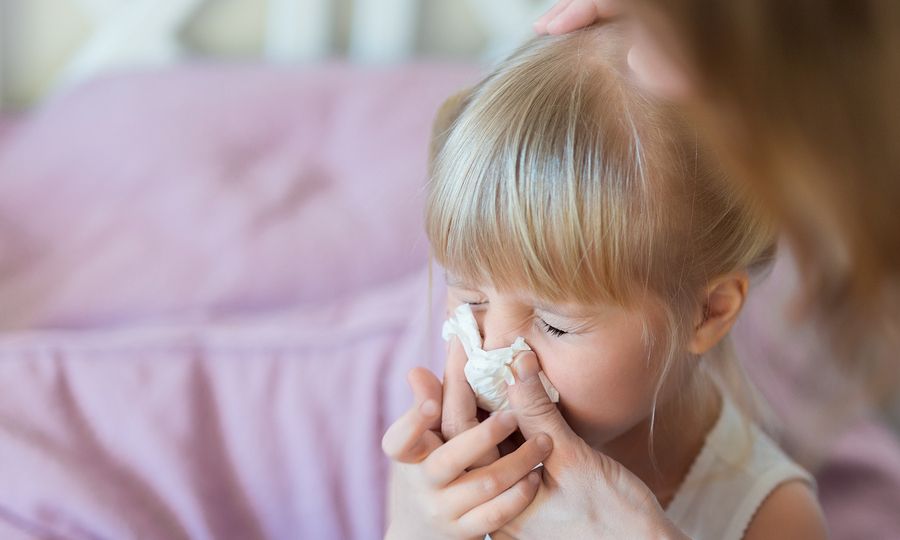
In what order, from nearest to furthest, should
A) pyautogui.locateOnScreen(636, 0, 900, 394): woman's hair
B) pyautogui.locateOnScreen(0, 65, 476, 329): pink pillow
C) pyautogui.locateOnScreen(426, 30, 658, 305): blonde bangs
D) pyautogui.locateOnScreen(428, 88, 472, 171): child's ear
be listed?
pyautogui.locateOnScreen(636, 0, 900, 394): woman's hair → pyautogui.locateOnScreen(426, 30, 658, 305): blonde bangs → pyautogui.locateOnScreen(428, 88, 472, 171): child's ear → pyautogui.locateOnScreen(0, 65, 476, 329): pink pillow

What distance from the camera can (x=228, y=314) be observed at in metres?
1.28

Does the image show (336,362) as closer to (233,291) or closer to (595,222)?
(233,291)

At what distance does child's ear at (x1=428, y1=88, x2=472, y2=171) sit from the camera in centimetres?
82

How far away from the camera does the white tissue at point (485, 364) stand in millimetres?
735

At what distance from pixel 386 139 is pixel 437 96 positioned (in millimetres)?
116

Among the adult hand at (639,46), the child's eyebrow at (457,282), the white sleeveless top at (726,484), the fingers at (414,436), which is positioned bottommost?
the white sleeveless top at (726,484)

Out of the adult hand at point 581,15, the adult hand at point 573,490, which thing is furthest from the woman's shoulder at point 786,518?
the adult hand at point 581,15

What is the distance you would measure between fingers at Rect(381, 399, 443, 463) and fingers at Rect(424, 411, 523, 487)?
0.05 feet

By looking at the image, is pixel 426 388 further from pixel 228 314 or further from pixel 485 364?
pixel 228 314

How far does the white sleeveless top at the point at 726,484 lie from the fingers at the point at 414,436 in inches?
11.2

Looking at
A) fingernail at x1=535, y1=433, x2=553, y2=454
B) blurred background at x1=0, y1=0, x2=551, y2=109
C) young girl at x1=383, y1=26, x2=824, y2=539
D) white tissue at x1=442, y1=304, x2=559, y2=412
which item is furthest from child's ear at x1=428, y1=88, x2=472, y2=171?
blurred background at x1=0, y1=0, x2=551, y2=109

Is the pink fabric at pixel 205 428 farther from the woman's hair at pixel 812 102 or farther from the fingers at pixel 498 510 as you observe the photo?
the woman's hair at pixel 812 102

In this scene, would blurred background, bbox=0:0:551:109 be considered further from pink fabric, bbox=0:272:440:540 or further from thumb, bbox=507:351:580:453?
thumb, bbox=507:351:580:453

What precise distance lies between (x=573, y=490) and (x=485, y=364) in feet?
0.40
